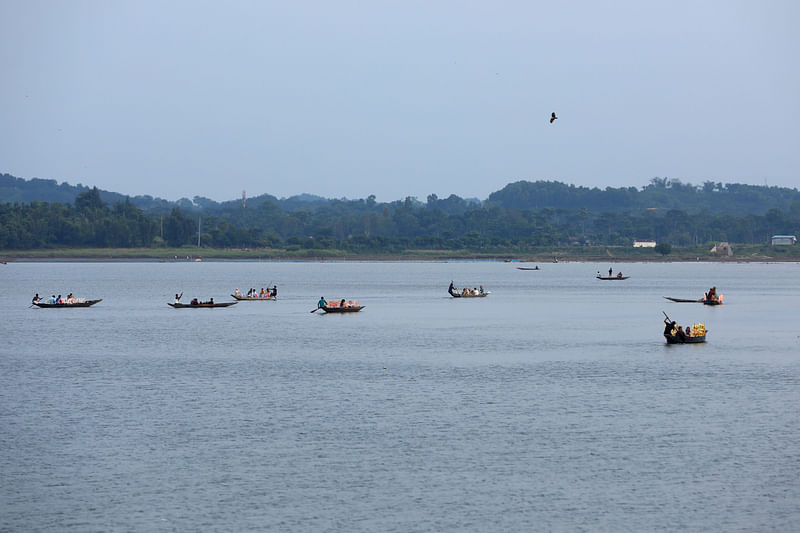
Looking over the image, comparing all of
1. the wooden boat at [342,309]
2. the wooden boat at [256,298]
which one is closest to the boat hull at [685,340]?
the wooden boat at [342,309]

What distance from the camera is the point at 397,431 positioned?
1527 inches

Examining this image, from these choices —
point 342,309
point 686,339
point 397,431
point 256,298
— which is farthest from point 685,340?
point 256,298

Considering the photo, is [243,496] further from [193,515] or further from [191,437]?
[191,437]

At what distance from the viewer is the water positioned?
28891 mm

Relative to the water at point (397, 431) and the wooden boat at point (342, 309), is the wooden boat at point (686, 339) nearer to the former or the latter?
the water at point (397, 431)

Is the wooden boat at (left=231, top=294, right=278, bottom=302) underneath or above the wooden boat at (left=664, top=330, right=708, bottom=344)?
underneath

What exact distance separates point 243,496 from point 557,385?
24.1 metres

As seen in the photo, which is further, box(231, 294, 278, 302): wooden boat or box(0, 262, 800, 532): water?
box(231, 294, 278, 302): wooden boat

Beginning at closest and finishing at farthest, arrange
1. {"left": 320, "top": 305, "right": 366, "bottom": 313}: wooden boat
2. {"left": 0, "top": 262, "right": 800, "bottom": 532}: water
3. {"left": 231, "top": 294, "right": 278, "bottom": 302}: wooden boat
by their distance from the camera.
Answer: {"left": 0, "top": 262, "right": 800, "bottom": 532}: water
{"left": 320, "top": 305, "right": 366, "bottom": 313}: wooden boat
{"left": 231, "top": 294, "right": 278, "bottom": 302}: wooden boat

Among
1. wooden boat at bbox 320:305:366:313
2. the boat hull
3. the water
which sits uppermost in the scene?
the boat hull

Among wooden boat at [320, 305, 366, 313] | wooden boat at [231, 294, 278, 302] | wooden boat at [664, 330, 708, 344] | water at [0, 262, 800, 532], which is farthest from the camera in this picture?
wooden boat at [231, 294, 278, 302]

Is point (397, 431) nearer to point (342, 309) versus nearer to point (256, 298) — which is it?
point (342, 309)

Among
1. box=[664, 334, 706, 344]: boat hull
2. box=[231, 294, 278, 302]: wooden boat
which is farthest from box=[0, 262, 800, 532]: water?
box=[231, 294, 278, 302]: wooden boat

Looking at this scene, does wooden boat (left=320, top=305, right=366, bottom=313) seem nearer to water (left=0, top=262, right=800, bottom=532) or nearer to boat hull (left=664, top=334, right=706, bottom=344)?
water (left=0, top=262, right=800, bottom=532)
